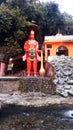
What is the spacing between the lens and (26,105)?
1488 cm

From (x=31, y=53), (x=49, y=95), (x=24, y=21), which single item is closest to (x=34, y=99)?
(x=49, y=95)

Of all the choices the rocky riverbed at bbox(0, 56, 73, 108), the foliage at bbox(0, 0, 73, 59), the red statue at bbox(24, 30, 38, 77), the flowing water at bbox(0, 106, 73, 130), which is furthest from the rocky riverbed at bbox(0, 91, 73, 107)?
the foliage at bbox(0, 0, 73, 59)

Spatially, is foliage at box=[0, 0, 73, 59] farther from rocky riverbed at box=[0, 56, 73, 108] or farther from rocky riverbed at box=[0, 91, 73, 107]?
rocky riverbed at box=[0, 91, 73, 107]

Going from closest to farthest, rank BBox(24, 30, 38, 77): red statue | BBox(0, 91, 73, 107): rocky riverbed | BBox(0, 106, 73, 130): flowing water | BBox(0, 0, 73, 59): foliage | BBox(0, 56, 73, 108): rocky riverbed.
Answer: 1. BBox(0, 106, 73, 130): flowing water
2. BBox(0, 91, 73, 107): rocky riverbed
3. BBox(0, 56, 73, 108): rocky riverbed
4. BBox(24, 30, 38, 77): red statue
5. BBox(0, 0, 73, 59): foliage

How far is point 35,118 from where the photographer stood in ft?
40.4

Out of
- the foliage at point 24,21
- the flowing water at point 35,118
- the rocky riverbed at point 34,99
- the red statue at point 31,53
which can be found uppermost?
the foliage at point 24,21

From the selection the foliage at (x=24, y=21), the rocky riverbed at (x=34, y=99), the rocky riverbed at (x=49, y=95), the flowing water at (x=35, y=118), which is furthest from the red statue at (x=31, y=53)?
the flowing water at (x=35, y=118)

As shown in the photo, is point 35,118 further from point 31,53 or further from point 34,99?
point 31,53

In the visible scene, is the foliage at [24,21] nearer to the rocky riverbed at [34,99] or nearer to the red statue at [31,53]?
the red statue at [31,53]

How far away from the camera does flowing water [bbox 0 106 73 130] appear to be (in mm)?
10924

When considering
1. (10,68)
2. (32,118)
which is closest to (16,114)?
(32,118)

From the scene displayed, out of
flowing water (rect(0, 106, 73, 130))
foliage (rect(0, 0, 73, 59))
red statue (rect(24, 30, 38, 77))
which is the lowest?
flowing water (rect(0, 106, 73, 130))

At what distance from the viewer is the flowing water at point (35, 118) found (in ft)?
35.8

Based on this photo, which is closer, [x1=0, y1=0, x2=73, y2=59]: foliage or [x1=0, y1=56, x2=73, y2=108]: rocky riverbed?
[x1=0, y1=56, x2=73, y2=108]: rocky riverbed
